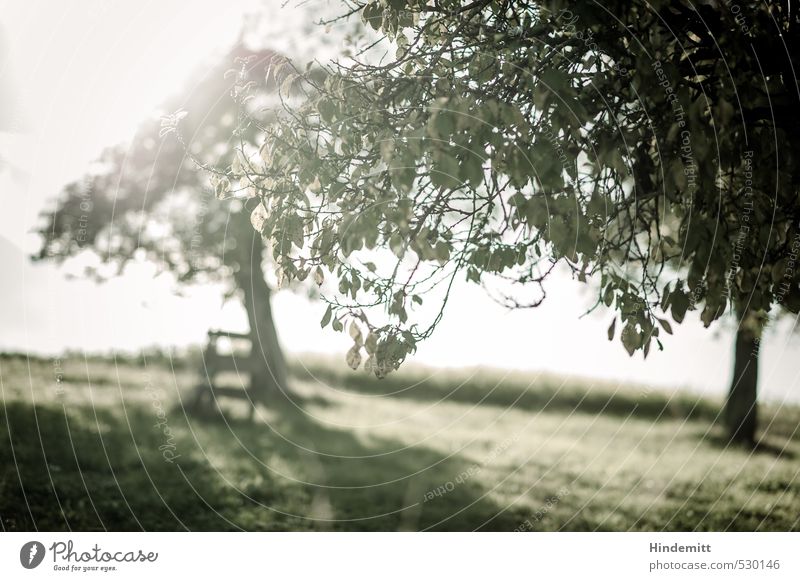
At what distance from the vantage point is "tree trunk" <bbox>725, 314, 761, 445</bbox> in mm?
7485

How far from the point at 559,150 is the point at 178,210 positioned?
5476 millimetres

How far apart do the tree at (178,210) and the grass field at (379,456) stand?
1308 mm

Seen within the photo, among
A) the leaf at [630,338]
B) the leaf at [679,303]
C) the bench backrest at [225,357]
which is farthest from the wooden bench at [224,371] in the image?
the leaf at [679,303]

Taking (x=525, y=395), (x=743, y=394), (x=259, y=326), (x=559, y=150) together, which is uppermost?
(x=559, y=150)

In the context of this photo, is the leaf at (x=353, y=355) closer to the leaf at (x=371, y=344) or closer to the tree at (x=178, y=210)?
the leaf at (x=371, y=344)

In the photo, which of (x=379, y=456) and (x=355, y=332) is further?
(x=379, y=456)

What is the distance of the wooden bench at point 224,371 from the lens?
24.1ft

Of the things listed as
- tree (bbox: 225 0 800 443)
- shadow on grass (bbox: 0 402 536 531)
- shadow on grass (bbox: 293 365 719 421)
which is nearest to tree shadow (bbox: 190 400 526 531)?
shadow on grass (bbox: 0 402 536 531)

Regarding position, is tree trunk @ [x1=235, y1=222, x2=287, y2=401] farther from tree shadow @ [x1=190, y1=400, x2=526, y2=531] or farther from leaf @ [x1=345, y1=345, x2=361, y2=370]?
leaf @ [x1=345, y1=345, x2=361, y2=370]

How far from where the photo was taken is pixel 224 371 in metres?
7.84

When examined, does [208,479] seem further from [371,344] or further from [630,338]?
[630,338]

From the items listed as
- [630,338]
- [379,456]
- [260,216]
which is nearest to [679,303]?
[630,338]

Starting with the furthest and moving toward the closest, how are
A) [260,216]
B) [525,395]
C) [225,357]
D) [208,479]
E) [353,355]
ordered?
[525,395] → [225,357] → [208,479] → [260,216] → [353,355]
